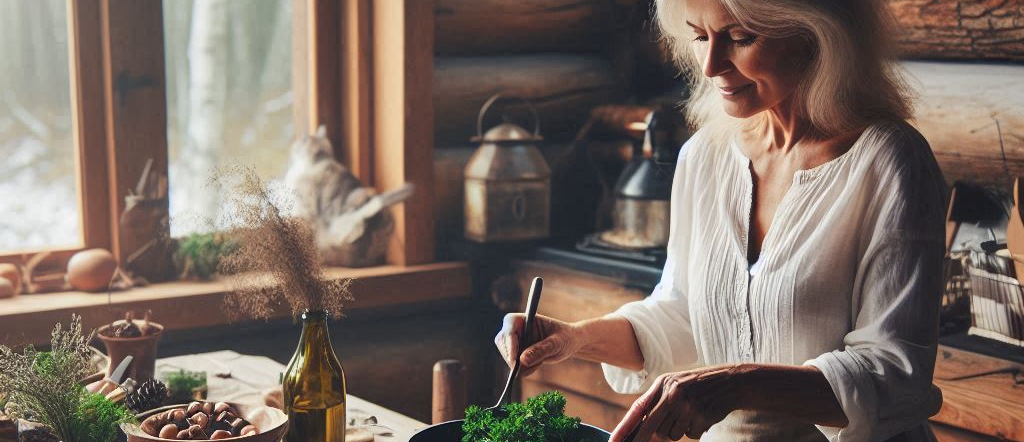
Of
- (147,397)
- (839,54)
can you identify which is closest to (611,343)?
(839,54)

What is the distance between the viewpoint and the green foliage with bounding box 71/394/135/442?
1.63m

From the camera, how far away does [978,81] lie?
268 centimetres

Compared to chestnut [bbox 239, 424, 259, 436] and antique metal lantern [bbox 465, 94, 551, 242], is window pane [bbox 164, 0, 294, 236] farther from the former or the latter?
chestnut [bbox 239, 424, 259, 436]

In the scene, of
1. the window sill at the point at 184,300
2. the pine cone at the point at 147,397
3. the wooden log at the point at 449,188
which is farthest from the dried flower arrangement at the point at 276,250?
the wooden log at the point at 449,188

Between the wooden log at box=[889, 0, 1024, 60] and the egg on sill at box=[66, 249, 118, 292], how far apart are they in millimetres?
2307

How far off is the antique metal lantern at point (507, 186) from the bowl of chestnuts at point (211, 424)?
1.83m

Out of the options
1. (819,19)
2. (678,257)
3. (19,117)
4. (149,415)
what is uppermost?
(819,19)

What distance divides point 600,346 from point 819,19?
2.25ft

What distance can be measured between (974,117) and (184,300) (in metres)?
2.21

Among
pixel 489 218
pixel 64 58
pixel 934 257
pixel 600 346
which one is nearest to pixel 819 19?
pixel 934 257

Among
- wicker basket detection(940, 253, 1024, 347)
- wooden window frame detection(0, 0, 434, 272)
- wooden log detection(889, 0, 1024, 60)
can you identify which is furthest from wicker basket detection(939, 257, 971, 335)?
wooden window frame detection(0, 0, 434, 272)

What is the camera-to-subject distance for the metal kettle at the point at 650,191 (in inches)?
130

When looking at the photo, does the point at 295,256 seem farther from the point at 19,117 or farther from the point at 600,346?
the point at 19,117

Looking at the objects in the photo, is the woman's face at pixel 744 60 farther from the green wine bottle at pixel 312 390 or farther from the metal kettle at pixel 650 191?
the metal kettle at pixel 650 191
